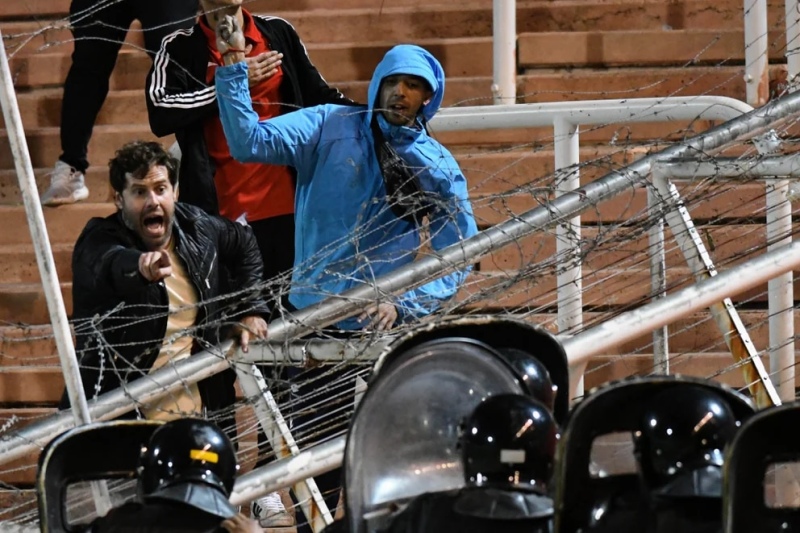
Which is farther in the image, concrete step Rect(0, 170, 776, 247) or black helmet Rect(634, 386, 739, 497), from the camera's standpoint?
concrete step Rect(0, 170, 776, 247)

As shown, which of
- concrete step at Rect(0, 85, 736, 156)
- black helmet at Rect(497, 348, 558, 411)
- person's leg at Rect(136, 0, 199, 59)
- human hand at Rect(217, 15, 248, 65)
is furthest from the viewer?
person's leg at Rect(136, 0, 199, 59)

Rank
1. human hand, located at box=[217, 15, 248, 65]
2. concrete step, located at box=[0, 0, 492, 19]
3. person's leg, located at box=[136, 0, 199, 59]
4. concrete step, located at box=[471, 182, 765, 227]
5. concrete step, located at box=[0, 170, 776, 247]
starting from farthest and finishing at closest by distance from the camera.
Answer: concrete step, located at box=[0, 0, 492, 19], person's leg, located at box=[136, 0, 199, 59], concrete step, located at box=[471, 182, 765, 227], human hand, located at box=[217, 15, 248, 65], concrete step, located at box=[0, 170, 776, 247]

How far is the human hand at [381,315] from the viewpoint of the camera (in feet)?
13.4

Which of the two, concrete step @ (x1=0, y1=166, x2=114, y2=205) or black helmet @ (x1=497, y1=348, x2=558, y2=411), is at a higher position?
concrete step @ (x1=0, y1=166, x2=114, y2=205)

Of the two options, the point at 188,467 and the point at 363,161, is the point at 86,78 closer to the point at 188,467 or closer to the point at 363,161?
the point at 363,161

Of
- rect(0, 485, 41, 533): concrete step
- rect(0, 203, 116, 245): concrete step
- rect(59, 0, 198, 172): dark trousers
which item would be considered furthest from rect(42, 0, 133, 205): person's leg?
rect(0, 485, 41, 533): concrete step

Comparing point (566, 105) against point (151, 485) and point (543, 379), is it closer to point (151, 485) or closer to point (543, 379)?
point (543, 379)

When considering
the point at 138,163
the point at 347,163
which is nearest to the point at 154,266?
the point at 138,163

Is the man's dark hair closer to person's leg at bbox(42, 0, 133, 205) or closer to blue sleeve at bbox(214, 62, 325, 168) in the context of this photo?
blue sleeve at bbox(214, 62, 325, 168)

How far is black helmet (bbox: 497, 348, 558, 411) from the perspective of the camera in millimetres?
2885

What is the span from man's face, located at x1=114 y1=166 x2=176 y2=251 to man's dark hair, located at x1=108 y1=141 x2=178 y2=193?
16mm

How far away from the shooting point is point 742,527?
2211 mm

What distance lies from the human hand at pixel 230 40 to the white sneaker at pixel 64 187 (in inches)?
64.1

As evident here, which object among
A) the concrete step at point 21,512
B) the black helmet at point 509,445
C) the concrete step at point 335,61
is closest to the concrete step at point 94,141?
the concrete step at point 335,61
